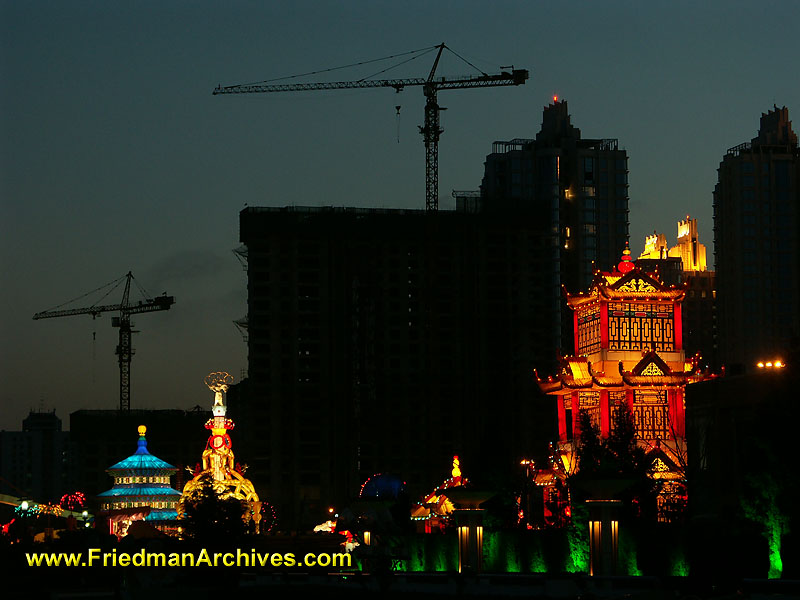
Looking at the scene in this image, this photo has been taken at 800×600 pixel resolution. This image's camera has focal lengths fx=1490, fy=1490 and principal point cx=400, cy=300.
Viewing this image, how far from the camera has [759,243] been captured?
167 meters

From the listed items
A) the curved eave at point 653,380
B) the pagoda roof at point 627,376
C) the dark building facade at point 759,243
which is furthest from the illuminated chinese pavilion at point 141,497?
the dark building facade at point 759,243

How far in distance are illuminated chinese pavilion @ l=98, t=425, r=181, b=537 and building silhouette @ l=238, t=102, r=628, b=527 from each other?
5918cm

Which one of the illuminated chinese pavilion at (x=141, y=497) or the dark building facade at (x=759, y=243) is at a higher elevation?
Answer: the dark building facade at (x=759, y=243)

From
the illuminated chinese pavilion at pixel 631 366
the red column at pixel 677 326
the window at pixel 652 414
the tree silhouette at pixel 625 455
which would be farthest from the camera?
the red column at pixel 677 326

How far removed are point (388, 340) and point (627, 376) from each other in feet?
303

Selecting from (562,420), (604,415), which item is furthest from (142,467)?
(604,415)

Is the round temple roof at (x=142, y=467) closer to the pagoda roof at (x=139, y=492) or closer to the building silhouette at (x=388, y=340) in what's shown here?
the pagoda roof at (x=139, y=492)

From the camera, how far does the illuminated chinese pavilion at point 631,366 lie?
7069 cm

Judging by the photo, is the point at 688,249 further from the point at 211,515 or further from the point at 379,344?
the point at 211,515

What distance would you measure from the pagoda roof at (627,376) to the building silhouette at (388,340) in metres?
79.9

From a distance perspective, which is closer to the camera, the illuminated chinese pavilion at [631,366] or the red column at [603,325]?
the illuminated chinese pavilion at [631,366]

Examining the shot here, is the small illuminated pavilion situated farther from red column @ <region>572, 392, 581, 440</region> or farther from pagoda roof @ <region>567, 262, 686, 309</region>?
pagoda roof @ <region>567, 262, 686, 309</region>

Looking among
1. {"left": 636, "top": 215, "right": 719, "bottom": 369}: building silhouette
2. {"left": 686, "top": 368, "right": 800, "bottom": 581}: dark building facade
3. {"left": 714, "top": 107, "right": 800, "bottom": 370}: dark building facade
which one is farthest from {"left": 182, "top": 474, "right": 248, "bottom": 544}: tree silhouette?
{"left": 636, "top": 215, "right": 719, "bottom": 369}: building silhouette

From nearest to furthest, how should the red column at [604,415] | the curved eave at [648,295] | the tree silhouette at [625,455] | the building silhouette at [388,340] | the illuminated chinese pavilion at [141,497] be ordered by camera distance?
the tree silhouette at [625,455], the red column at [604,415], the curved eave at [648,295], the illuminated chinese pavilion at [141,497], the building silhouette at [388,340]
